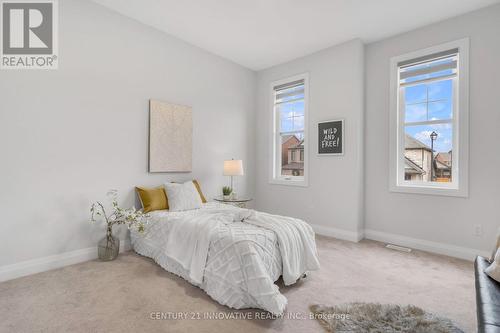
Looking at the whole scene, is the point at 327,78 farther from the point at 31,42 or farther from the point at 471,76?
the point at 31,42

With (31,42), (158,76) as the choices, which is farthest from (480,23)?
(31,42)

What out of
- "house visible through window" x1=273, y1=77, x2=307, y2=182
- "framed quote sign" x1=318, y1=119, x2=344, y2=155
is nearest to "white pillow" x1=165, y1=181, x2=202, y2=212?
"house visible through window" x1=273, y1=77, x2=307, y2=182

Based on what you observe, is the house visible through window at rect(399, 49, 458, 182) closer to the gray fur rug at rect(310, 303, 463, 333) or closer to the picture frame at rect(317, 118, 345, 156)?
the picture frame at rect(317, 118, 345, 156)

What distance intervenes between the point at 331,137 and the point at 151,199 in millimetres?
2761

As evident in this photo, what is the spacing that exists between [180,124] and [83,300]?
2.42 meters

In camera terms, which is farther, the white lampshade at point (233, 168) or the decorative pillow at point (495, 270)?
the white lampshade at point (233, 168)

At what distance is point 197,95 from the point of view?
4.03 m

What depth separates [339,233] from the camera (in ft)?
12.8

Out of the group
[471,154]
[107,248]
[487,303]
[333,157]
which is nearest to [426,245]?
[471,154]

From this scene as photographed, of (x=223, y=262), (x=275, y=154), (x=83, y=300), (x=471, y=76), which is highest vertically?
(x=471, y=76)

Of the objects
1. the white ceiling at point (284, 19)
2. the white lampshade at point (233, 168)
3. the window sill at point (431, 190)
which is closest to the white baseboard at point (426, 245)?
the window sill at point (431, 190)

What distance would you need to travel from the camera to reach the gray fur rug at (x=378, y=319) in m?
1.70

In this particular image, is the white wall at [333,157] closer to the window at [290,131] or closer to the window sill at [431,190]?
the window at [290,131]

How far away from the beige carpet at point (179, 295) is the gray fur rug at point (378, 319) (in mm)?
96
